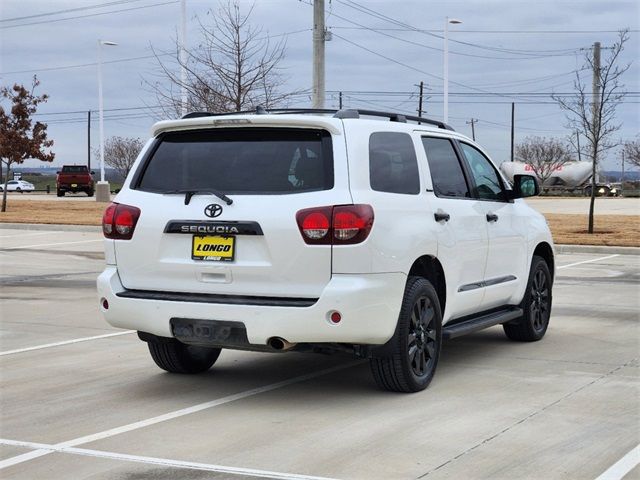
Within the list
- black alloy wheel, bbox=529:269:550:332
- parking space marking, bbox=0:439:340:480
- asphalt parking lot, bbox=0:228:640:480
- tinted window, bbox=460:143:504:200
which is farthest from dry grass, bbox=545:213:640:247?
parking space marking, bbox=0:439:340:480

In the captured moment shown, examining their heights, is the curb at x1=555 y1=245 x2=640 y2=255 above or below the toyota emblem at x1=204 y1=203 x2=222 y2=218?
below

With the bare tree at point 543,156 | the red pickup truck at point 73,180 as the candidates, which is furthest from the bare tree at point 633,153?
the red pickup truck at point 73,180

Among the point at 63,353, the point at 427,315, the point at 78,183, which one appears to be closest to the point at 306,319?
the point at 427,315

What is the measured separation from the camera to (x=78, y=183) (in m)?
58.1

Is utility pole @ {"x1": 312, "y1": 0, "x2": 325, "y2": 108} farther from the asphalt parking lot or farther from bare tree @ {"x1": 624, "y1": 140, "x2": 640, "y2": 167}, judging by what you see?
bare tree @ {"x1": 624, "y1": 140, "x2": 640, "y2": 167}

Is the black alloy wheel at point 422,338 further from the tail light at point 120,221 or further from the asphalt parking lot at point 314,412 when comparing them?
the tail light at point 120,221

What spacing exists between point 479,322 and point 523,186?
156 centimetres

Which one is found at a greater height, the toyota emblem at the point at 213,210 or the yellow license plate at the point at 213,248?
Result: the toyota emblem at the point at 213,210

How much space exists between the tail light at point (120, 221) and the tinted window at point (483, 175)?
9.63ft

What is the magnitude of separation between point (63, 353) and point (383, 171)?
11.8 ft

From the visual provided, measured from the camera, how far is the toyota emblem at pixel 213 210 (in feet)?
22.1

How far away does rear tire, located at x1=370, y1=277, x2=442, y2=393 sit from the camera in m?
6.80

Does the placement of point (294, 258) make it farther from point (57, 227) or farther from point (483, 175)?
point (57, 227)

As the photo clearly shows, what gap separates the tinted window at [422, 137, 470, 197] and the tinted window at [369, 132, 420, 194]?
0.29 m
